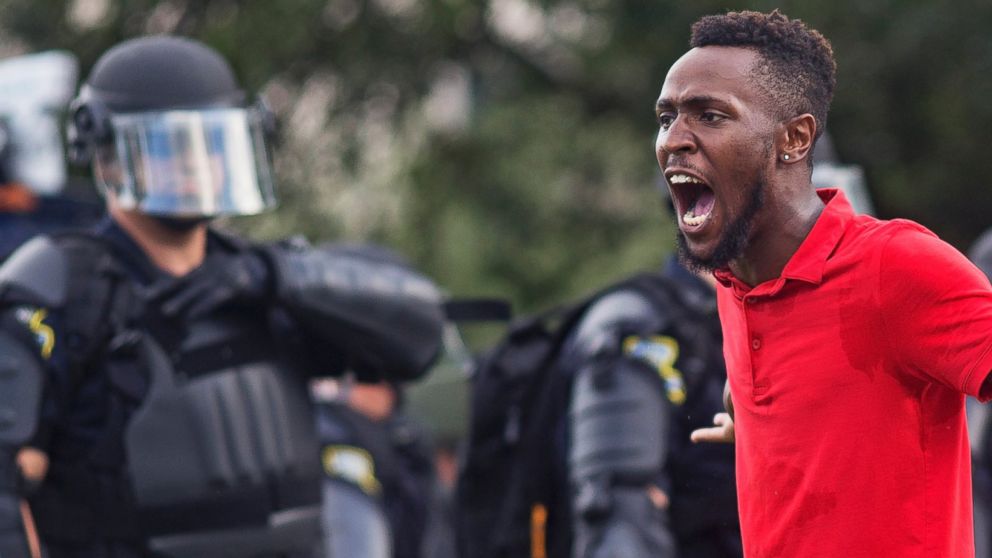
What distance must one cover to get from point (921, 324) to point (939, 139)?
998 centimetres

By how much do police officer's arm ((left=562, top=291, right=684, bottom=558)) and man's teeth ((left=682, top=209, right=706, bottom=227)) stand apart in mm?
1685

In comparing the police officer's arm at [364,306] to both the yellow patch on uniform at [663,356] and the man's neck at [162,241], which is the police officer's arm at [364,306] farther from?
the yellow patch on uniform at [663,356]

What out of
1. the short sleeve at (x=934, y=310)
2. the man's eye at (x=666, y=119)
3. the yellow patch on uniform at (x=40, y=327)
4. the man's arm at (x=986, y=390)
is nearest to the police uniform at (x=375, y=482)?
the yellow patch on uniform at (x=40, y=327)

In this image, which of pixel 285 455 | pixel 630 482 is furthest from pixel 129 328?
pixel 630 482

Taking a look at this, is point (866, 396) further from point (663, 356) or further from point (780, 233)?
point (663, 356)

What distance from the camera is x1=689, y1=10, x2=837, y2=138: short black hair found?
8.17 ft

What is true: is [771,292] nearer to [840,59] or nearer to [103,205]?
[103,205]

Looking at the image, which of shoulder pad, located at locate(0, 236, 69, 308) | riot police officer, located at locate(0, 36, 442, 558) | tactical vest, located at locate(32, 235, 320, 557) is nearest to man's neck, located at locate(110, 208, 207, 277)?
riot police officer, located at locate(0, 36, 442, 558)

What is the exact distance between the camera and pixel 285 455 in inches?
172

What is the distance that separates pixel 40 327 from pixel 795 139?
2162mm

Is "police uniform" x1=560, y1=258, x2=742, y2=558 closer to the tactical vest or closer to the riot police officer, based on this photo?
the riot police officer

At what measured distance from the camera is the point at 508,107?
11.0 m

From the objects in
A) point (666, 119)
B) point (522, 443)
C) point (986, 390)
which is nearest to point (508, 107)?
point (522, 443)

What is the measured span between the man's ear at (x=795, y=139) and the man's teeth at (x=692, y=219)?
0.14m
